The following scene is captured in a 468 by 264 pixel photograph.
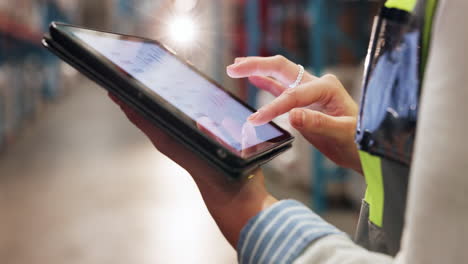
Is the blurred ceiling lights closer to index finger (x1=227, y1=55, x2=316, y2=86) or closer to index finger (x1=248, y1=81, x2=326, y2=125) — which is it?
index finger (x1=227, y1=55, x2=316, y2=86)

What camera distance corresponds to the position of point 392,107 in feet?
1.57

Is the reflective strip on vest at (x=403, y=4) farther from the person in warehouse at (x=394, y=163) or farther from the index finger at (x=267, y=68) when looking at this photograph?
the index finger at (x=267, y=68)

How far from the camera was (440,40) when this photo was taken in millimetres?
387

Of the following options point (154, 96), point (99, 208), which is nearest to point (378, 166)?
point (154, 96)

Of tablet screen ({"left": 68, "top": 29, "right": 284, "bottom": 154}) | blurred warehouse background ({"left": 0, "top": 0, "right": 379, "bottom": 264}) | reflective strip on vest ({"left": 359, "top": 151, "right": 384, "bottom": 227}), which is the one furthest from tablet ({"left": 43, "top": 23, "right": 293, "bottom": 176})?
blurred warehouse background ({"left": 0, "top": 0, "right": 379, "bottom": 264})

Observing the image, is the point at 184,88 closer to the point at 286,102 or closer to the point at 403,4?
the point at 286,102

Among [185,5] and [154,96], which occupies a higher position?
[154,96]

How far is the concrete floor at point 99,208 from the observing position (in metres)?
2.30

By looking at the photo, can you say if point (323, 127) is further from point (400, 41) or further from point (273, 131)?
point (400, 41)

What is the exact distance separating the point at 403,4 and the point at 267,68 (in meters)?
0.32

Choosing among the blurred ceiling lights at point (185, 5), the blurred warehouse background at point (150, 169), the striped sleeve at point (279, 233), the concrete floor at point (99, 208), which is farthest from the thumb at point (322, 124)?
the blurred ceiling lights at point (185, 5)

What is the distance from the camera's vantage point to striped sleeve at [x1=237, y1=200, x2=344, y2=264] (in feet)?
1.63

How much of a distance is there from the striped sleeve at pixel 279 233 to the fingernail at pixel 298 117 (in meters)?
0.11

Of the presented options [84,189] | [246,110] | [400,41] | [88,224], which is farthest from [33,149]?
[400,41]
